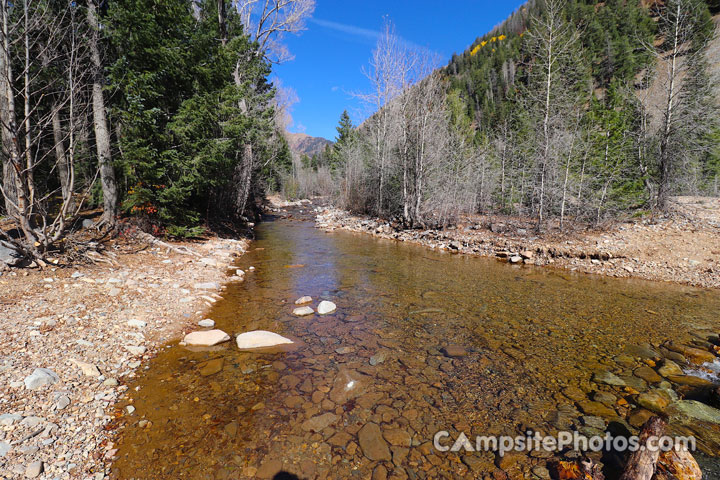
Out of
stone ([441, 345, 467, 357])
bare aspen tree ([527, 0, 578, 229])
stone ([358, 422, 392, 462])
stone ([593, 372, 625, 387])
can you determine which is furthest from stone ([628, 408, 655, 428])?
bare aspen tree ([527, 0, 578, 229])

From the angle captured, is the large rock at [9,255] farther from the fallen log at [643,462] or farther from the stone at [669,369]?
the stone at [669,369]

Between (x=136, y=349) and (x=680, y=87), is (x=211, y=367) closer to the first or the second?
(x=136, y=349)

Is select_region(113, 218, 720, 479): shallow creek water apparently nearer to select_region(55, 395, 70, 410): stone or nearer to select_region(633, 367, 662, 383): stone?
select_region(633, 367, 662, 383): stone

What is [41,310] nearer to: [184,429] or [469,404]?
[184,429]

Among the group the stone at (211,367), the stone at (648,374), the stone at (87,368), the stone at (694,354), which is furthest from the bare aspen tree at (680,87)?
the stone at (87,368)

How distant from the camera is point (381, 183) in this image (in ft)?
67.3

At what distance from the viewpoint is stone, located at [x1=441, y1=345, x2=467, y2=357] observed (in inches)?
174

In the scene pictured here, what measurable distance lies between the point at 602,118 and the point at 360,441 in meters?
18.6

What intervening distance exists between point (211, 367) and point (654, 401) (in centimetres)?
535

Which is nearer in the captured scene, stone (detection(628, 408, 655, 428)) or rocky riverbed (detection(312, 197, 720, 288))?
stone (detection(628, 408, 655, 428))

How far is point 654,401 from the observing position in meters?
3.43

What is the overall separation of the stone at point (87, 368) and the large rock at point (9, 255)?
338 centimetres

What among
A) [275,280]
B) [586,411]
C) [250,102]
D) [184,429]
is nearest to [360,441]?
[184,429]

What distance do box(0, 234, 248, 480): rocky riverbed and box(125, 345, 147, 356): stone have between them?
0.01m
